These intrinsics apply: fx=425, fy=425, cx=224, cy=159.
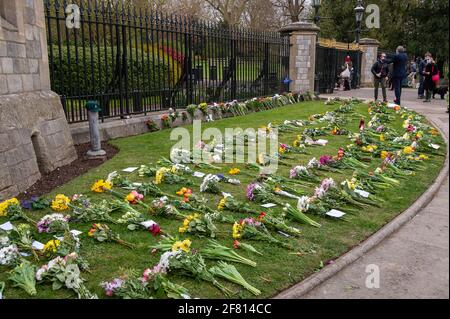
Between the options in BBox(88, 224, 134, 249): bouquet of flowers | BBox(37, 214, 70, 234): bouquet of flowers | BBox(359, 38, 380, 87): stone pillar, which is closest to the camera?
BBox(88, 224, 134, 249): bouquet of flowers

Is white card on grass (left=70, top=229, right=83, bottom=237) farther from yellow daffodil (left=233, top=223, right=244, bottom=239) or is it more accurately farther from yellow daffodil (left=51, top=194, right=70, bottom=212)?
yellow daffodil (left=233, top=223, right=244, bottom=239)

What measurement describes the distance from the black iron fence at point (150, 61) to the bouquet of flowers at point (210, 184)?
407 centimetres

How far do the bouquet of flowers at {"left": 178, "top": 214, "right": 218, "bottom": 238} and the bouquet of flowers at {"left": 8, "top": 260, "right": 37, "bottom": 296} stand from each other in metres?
1.40

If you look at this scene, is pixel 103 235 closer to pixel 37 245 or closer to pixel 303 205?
pixel 37 245

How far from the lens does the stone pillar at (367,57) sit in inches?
1053

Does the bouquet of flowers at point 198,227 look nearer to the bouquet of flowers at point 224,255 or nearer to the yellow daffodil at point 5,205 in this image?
the bouquet of flowers at point 224,255

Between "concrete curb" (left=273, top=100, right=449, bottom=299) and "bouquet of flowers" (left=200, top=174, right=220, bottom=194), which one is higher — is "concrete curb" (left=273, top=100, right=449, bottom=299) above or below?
below

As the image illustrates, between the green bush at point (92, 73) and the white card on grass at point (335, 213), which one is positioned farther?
the green bush at point (92, 73)

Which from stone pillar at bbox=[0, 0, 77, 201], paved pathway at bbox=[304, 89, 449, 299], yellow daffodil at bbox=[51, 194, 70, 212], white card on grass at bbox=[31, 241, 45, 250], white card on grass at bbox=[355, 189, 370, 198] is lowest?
paved pathway at bbox=[304, 89, 449, 299]

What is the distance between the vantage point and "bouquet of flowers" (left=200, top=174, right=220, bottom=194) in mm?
5453

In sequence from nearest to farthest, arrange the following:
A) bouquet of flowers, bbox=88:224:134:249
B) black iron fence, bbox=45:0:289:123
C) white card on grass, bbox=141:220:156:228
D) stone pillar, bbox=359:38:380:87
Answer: bouquet of flowers, bbox=88:224:134:249 < white card on grass, bbox=141:220:156:228 < black iron fence, bbox=45:0:289:123 < stone pillar, bbox=359:38:380:87

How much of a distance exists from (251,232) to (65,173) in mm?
3880

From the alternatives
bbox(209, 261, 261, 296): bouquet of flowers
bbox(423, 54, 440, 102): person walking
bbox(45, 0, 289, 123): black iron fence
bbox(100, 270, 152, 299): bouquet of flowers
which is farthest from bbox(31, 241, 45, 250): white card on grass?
bbox(423, 54, 440, 102): person walking

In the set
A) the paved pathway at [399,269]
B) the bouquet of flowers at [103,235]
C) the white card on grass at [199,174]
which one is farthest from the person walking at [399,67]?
the bouquet of flowers at [103,235]
